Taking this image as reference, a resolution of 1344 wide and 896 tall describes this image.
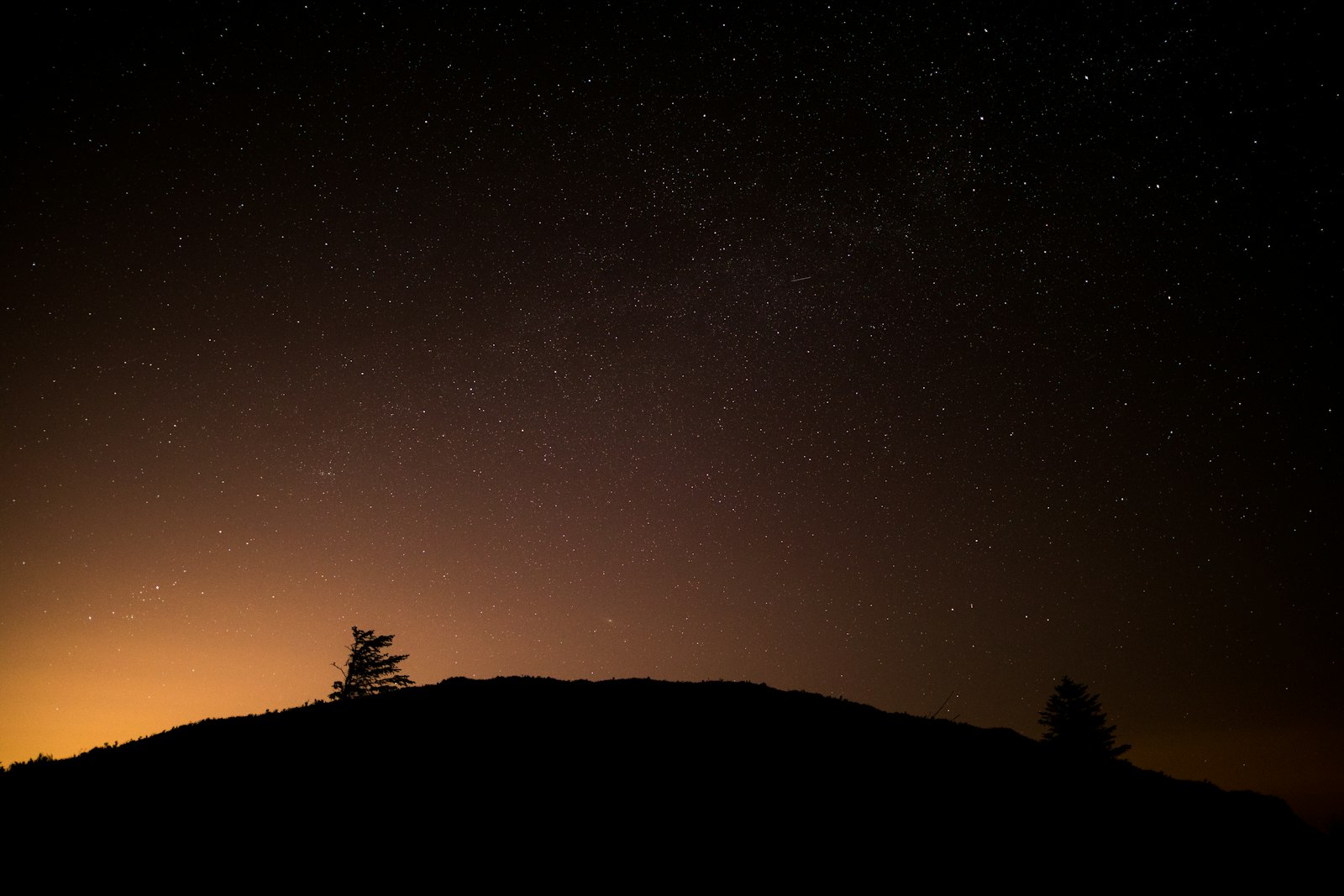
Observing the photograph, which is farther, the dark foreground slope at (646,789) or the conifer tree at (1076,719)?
the conifer tree at (1076,719)

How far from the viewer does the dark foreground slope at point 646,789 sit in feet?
30.9

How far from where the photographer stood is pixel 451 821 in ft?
31.4

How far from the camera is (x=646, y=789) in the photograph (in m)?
10.5

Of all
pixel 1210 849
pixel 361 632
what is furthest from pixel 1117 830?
pixel 361 632

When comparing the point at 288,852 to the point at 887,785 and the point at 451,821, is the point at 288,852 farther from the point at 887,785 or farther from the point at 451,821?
the point at 887,785

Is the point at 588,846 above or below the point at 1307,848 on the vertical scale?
above

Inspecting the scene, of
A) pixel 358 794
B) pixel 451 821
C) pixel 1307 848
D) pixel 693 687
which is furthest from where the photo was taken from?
pixel 693 687

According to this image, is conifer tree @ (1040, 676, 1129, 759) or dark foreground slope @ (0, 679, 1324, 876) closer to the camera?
dark foreground slope @ (0, 679, 1324, 876)

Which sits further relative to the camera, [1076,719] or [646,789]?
[1076,719]

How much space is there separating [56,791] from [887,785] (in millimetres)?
13466

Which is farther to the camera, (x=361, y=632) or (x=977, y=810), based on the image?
(x=361, y=632)

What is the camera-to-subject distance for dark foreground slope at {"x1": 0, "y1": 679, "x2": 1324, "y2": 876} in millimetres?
9406

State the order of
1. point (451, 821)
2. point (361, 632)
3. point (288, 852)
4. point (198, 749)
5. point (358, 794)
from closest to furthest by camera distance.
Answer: point (288, 852)
point (451, 821)
point (358, 794)
point (198, 749)
point (361, 632)

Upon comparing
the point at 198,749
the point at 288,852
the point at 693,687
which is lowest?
the point at 288,852
